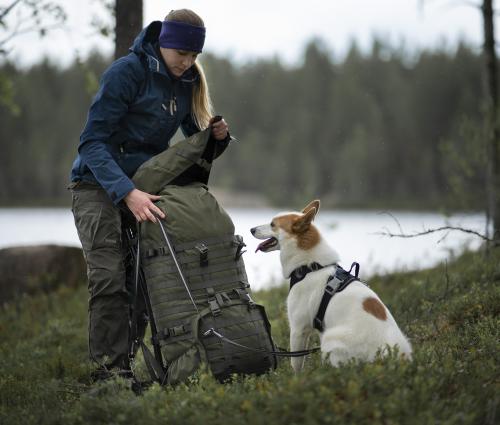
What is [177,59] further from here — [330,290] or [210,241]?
[330,290]

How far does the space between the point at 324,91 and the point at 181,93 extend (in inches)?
2787

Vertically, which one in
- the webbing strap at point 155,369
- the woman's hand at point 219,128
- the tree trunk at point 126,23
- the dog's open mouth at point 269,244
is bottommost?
the webbing strap at point 155,369

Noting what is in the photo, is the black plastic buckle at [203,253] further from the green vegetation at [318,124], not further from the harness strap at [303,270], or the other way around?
the green vegetation at [318,124]

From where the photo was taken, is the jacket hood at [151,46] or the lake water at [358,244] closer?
the jacket hood at [151,46]

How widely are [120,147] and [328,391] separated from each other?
2.52 m

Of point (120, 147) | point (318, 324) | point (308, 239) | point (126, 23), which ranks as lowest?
point (318, 324)

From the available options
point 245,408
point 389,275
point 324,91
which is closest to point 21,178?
point 324,91

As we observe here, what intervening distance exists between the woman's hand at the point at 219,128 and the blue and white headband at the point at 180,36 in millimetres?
554

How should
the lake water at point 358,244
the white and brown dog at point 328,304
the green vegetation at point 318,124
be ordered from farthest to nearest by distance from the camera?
the green vegetation at point 318,124 < the lake water at point 358,244 < the white and brown dog at point 328,304

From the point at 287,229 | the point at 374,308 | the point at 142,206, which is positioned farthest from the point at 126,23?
the point at 374,308

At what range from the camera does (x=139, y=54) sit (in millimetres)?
4598

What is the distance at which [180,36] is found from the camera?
14.5 ft

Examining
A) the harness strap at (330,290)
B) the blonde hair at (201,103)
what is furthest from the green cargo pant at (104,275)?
the harness strap at (330,290)

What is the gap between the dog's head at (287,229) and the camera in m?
4.79
